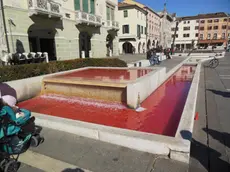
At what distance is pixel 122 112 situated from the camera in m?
5.75

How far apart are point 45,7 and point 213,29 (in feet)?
242

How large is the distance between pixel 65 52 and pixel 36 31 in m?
3.50

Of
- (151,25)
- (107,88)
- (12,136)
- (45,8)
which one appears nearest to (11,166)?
(12,136)

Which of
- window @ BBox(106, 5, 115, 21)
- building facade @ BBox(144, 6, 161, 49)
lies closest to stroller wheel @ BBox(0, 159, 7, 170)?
window @ BBox(106, 5, 115, 21)

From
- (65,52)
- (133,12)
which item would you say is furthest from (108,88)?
(133,12)

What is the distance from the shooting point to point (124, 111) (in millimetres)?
5832

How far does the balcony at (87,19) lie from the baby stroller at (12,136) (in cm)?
1730

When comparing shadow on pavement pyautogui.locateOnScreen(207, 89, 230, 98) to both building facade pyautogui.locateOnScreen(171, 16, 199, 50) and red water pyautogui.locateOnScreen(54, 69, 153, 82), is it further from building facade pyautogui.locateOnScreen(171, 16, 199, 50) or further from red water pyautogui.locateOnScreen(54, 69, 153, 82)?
building facade pyautogui.locateOnScreen(171, 16, 199, 50)

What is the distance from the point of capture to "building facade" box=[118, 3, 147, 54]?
1519 inches

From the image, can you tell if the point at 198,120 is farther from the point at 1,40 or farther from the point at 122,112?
the point at 1,40

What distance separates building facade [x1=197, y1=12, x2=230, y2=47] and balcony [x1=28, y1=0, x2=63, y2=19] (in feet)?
232

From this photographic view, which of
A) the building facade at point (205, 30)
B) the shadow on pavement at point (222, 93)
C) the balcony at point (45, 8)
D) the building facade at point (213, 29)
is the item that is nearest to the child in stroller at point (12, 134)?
the shadow on pavement at point (222, 93)

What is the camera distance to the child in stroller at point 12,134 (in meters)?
2.93

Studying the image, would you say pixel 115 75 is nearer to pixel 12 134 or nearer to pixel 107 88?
pixel 107 88
